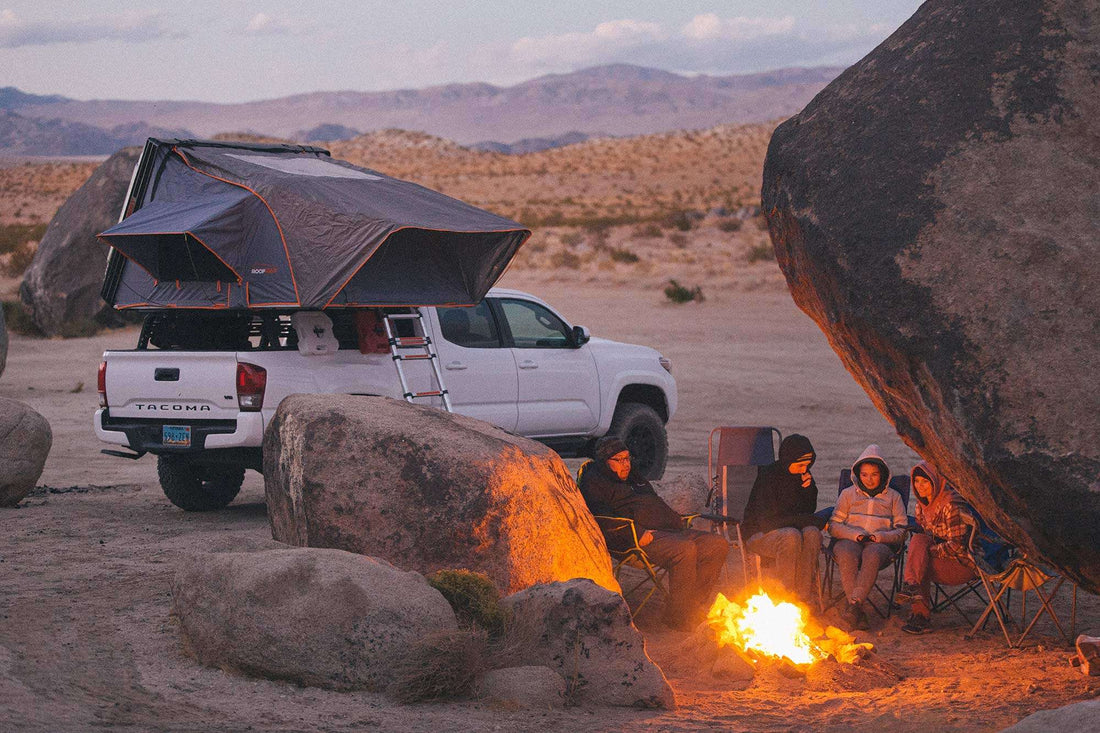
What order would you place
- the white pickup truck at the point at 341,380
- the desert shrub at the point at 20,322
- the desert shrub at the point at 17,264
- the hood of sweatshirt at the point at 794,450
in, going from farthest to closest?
1. the desert shrub at the point at 17,264
2. the desert shrub at the point at 20,322
3. the white pickup truck at the point at 341,380
4. the hood of sweatshirt at the point at 794,450

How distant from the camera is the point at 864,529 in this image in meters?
6.98

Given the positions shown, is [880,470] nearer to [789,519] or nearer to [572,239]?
[789,519]

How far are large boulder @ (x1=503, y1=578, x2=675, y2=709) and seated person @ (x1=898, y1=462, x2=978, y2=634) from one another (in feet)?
7.24

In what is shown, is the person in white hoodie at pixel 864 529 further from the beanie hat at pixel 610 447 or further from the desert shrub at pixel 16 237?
the desert shrub at pixel 16 237

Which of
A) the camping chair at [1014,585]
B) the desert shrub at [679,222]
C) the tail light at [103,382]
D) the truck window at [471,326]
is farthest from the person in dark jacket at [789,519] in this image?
the desert shrub at [679,222]

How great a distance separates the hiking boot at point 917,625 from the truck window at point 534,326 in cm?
433

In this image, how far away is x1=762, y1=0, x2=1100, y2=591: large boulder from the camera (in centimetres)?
455

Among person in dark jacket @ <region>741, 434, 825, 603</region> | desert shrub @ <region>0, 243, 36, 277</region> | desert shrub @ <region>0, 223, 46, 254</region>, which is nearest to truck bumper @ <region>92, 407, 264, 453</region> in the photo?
person in dark jacket @ <region>741, 434, 825, 603</region>

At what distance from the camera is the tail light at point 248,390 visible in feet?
27.4

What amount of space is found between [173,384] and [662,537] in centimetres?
382

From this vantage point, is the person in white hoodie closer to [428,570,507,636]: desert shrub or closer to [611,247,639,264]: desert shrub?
[428,570,507,636]: desert shrub

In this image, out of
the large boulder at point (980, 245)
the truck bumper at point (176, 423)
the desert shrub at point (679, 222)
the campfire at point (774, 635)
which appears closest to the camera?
the large boulder at point (980, 245)

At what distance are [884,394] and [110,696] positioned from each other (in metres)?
3.46

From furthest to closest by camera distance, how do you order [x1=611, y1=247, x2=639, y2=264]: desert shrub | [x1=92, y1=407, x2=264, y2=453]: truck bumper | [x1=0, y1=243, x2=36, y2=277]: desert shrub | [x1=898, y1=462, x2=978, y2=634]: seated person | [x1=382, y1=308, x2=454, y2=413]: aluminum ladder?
[x1=611, y1=247, x2=639, y2=264]: desert shrub, [x1=0, y1=243, x2=36, y2=277]: desert shrub, [x1=382, y1=308, x2=454, y2=413]: aluminum ladder, [x1=92, y1=407, x2=264, y2=453]: truck bumper, [x1=898, y1=462, x2=978, y2=634]: seated person
